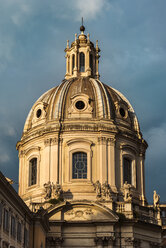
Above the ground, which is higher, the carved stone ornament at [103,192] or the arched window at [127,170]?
the arched window at [127,170]

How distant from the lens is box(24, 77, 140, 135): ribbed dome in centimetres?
5575

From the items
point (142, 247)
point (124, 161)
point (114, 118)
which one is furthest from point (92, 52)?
point (142, 247)

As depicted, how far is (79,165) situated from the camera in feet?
175

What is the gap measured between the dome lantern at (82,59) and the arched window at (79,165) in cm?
1233

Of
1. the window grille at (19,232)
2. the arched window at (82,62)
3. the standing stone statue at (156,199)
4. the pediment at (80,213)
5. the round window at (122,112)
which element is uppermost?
the arched window at (82,62)

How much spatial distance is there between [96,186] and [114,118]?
31.9 ft

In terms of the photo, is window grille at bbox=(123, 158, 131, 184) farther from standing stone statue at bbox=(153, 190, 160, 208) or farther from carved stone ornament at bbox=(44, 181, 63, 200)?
carved stone ornament at bbox=(44, 181, 63, 200)

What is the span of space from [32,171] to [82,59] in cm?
1642

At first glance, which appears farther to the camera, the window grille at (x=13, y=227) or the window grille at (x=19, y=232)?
the window grille at (x=19, y=232)

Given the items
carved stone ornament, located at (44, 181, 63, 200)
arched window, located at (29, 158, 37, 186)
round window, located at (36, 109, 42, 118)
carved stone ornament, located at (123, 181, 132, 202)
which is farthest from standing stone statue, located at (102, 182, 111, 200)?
round window, located at (36, 109, 42, 118)

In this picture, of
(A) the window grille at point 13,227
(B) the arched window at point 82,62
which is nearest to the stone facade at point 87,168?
(B) the arched window at point 82,62

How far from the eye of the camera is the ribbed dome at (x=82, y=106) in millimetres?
55750

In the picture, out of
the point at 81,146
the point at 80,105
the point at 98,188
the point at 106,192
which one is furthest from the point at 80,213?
the point at 80,105

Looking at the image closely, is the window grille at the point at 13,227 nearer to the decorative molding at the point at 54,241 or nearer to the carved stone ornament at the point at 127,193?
the decorative molding at the point at 54,241
